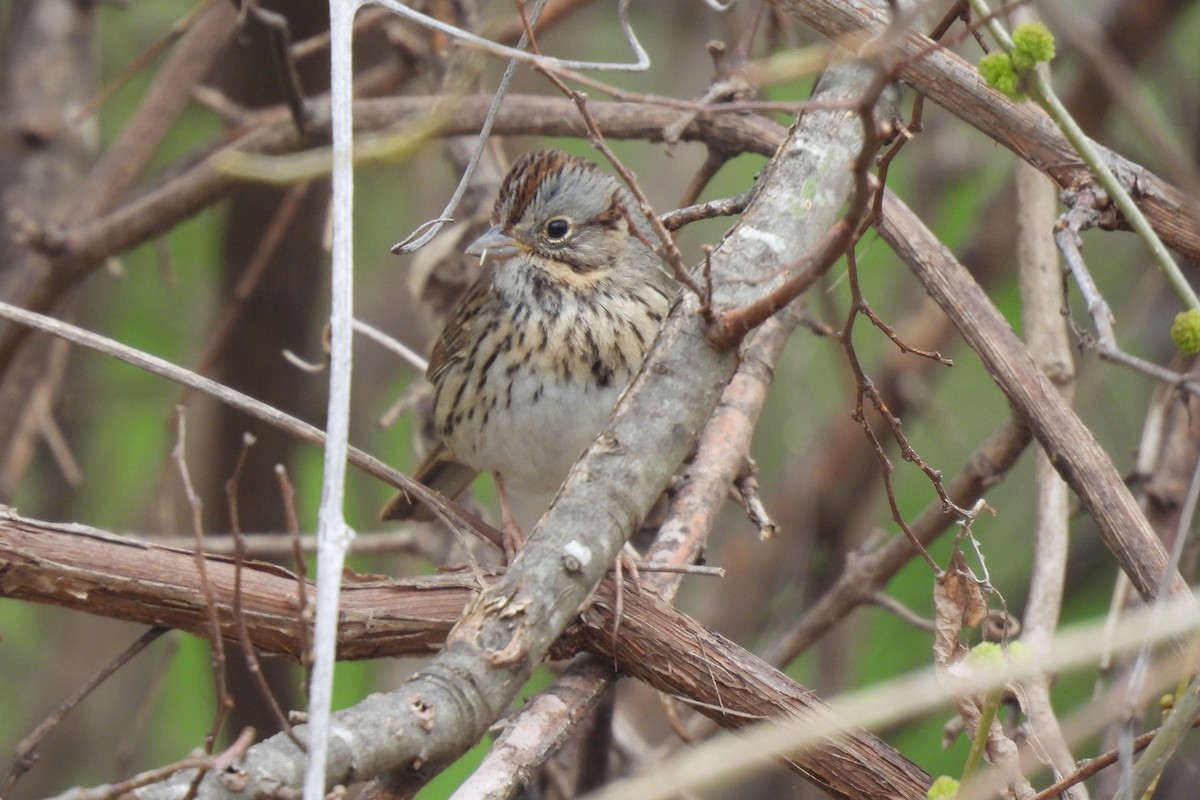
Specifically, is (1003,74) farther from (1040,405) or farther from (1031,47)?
(1040,405)

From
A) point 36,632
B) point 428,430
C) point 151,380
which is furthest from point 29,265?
point 36,632

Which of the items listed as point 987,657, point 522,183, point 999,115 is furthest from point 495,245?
point 987,657

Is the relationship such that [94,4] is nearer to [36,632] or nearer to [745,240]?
[36,632]

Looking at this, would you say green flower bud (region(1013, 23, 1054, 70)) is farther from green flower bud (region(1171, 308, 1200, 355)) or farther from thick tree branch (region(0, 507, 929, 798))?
thick tree branch (region(0, 507, 929, 798))

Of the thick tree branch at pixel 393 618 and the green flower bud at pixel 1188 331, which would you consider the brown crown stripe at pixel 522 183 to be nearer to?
the thick tree branch at pixel 393 618

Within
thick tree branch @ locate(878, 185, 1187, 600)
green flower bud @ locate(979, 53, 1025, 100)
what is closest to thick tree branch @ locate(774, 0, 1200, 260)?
thick tree branch @ locate(878, 185, 1187, 600)

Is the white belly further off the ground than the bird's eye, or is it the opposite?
the bird's eye

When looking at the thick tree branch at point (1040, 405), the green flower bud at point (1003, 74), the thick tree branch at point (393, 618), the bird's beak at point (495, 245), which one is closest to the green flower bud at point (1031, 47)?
the green flower bud at point (1003, 74)
